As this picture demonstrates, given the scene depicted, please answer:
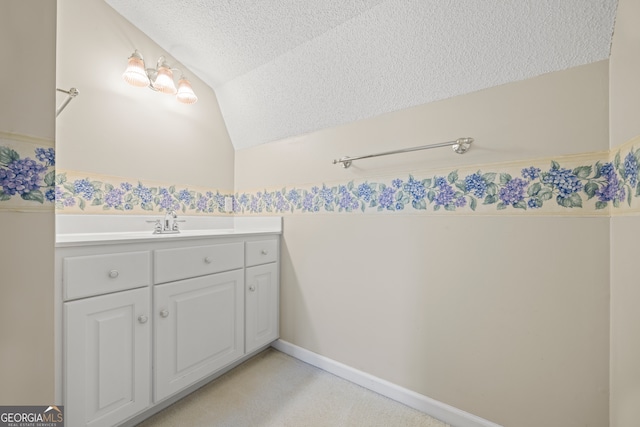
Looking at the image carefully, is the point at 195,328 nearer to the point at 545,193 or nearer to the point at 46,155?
the point at 46,155

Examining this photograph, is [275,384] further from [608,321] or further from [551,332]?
[608,321]

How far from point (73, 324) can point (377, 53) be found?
172cm

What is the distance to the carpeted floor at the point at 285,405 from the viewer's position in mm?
1204

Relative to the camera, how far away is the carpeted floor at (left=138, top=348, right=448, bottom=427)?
3.95ft

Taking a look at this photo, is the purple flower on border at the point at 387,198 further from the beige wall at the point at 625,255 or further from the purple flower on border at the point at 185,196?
the purple flower on border at the point at 185,196

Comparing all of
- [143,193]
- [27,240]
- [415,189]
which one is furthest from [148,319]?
[415,189]

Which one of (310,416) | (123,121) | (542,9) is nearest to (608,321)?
(542,9)

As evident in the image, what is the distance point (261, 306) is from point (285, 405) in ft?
1.85

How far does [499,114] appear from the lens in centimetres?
111

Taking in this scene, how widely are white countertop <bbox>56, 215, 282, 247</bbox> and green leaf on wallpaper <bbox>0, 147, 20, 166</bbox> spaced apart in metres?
0.39

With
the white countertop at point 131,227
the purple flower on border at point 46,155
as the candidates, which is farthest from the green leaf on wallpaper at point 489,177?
the purple flower on border at point 46,155

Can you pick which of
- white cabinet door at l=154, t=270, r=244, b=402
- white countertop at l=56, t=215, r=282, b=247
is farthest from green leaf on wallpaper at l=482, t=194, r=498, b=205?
white cabinet door at l=154, t=270, r=244, b=402

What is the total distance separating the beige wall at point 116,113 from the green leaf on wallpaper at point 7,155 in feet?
2.95

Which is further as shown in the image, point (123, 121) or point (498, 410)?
point (123, 121)
